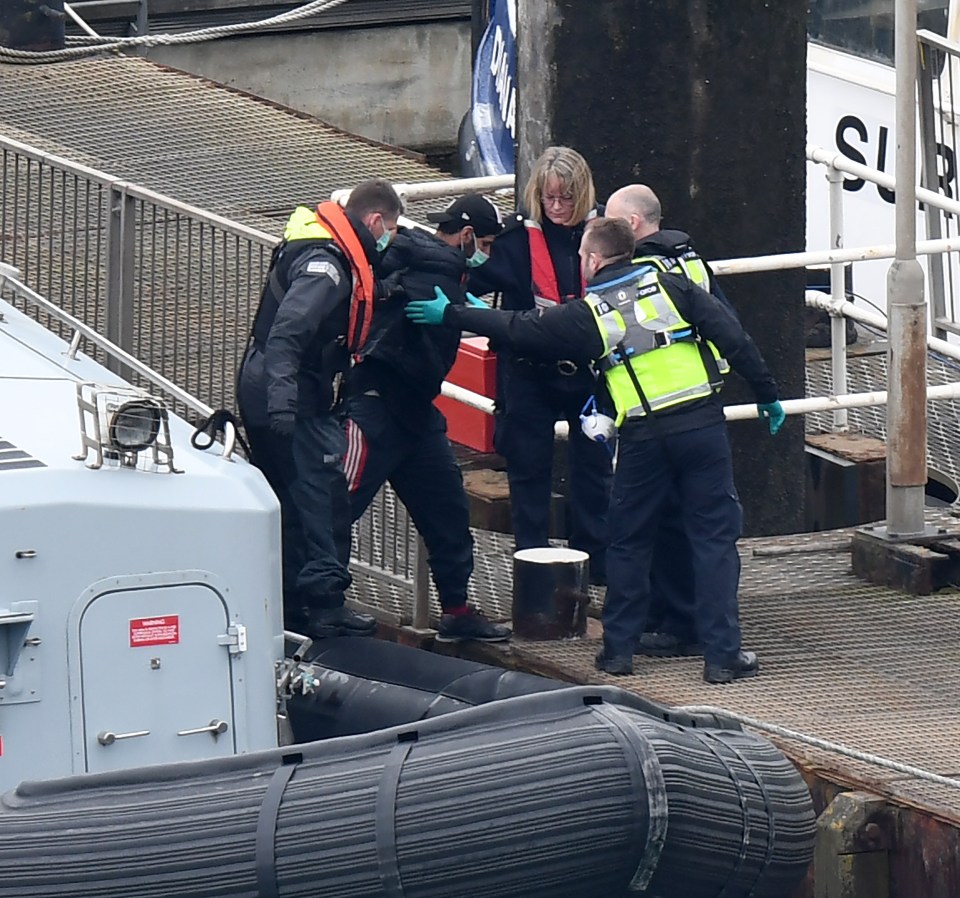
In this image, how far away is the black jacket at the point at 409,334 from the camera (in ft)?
22.9

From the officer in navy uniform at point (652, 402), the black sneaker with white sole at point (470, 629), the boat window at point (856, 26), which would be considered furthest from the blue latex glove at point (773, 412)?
the boat window at point (856, 26)

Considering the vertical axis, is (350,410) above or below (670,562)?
above

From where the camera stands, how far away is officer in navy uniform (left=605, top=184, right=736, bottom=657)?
6.80 metres

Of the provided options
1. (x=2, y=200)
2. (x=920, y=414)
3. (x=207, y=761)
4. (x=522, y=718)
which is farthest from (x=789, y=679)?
(x=2, y=200)

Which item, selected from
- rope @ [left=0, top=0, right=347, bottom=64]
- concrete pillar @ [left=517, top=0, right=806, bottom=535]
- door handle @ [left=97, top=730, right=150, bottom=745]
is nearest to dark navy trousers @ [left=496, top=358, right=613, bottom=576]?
concrete pillar @ [left=517, top=0, right=806, bottom=535]

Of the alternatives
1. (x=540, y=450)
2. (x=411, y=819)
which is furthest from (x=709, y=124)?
(x=411, y=819)

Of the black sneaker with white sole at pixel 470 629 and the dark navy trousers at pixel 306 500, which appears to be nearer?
the dark navy trousers at pixel 306 500

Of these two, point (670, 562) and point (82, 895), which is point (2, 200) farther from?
point (82, 895)

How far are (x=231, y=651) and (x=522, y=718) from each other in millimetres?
850

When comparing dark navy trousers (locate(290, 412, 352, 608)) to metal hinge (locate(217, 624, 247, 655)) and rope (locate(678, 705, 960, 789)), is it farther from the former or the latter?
rope (locate(678, 705, 960, 789))

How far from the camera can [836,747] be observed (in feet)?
19.7

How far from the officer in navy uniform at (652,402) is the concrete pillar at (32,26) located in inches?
312

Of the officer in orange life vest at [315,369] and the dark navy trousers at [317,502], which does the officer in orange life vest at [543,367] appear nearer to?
the officer in orange life vest at [315,369]

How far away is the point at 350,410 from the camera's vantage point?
708 cm
